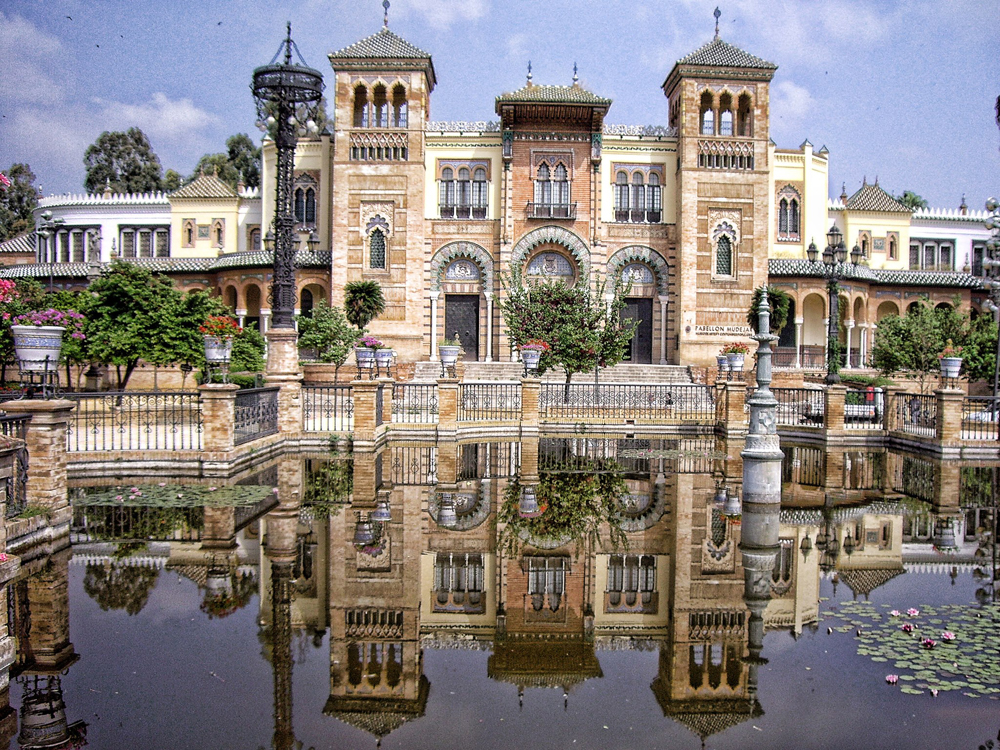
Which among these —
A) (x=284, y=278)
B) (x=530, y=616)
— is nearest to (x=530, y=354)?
(x=284, y=278)

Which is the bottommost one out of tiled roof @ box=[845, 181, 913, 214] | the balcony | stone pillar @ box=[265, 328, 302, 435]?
stone pillar @ box=[265, 328, 302, 435]

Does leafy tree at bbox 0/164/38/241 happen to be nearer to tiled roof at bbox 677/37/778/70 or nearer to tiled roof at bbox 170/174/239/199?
tiled roof at bbox 170/174/239/199

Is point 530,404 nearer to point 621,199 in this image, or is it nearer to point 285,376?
point 285,376

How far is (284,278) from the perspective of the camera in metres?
14.4

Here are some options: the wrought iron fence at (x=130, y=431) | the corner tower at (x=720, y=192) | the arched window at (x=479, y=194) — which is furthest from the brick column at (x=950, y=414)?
the arched window at (x=479, y=194)

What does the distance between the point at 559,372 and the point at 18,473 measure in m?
21.6

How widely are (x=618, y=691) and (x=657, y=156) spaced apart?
97.3 ft

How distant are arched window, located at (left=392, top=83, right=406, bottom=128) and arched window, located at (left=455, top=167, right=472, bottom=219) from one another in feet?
9.64

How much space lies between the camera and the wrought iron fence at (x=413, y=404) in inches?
701

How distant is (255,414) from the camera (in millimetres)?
13359

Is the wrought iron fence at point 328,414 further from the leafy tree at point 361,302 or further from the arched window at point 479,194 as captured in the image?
the arched window at point 479,194

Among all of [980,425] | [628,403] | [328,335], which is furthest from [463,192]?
[980,425]

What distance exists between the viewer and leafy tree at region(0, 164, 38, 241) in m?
50.1

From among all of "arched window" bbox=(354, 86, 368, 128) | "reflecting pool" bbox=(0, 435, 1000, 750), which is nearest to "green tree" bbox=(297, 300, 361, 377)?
"arched window" bbox=(354, 86, 368, 128)
